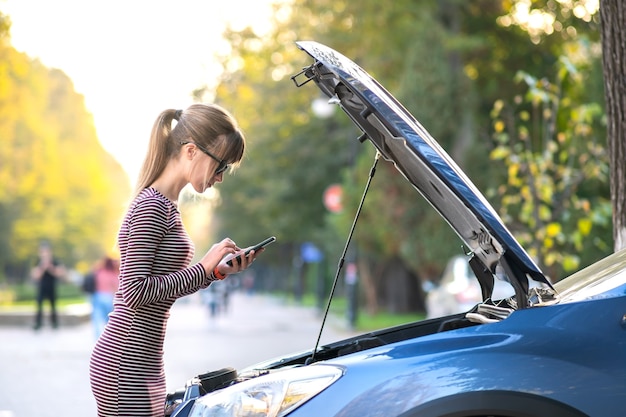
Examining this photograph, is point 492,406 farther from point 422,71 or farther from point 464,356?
point 422,71

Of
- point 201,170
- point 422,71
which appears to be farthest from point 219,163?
point 422,71

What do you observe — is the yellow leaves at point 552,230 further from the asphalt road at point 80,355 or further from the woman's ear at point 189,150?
the woman's ear at point 189,150

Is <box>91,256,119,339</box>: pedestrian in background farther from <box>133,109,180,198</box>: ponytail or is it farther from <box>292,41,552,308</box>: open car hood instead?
<box>292,41,552,308</box>: open car hood

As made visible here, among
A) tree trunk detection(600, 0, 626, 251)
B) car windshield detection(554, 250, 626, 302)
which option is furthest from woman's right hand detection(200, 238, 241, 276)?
tree trunk detection(600, 0, 626, 251)

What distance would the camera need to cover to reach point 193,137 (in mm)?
3654

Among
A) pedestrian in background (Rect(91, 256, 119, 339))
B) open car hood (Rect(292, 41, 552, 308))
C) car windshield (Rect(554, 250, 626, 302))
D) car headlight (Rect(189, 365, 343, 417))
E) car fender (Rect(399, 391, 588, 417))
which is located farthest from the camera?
pedestrian in background (Rect(91, 256, 119, 339))

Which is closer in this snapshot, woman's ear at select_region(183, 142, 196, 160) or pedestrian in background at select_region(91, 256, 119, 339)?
woman's ear at select_region(183, 142, 196, 160)

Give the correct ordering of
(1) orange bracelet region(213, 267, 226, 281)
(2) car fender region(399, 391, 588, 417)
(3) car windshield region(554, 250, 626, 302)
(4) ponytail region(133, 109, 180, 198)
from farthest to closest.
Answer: (4) ponytail region(133, 109, 180, 198) < (1) orange bracelet region(213, 267, 226, 281) < (3) car windshield region(554, 250, 626, 302) < (2) car fender region(399, 391, 588, 417)

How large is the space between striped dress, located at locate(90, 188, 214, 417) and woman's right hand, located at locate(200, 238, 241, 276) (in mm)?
22

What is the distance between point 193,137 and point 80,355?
13227 mm

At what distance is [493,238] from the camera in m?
3.26

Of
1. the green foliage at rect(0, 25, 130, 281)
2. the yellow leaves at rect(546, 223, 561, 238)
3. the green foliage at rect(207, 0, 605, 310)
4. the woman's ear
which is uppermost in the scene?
the green foliage at rect(0, 25, 130, 281)

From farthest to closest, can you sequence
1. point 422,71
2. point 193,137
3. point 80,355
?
point 422,71 → point 80,355 → point 193,137

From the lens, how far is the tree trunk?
5.96 m
